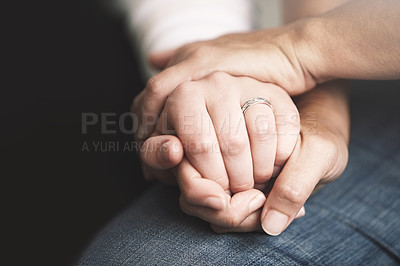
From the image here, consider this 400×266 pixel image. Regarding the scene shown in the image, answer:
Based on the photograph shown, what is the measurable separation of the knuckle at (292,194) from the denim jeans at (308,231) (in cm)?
9

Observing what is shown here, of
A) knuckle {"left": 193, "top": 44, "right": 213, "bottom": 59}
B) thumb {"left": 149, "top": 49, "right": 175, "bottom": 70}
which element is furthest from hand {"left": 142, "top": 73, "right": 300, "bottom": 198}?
thumb {"left": 149, "top": 49, "right": 175, "bottom": 70}

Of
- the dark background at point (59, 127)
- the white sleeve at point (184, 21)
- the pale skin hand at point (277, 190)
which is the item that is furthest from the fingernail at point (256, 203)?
the white sleeve at point (184, 21)

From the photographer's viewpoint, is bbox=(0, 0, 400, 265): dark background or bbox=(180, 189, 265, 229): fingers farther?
bbox=(0, 0, 400, 265): dark background

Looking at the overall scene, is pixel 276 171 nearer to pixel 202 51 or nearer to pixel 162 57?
pixel 202 51

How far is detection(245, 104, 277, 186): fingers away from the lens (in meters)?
0.57

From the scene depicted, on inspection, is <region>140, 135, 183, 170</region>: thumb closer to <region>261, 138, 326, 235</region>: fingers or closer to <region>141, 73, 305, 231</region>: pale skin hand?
<region>141, 73, 305, 231</region>: pale skin hand

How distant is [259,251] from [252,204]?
8cm

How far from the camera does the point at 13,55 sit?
1.11 meters

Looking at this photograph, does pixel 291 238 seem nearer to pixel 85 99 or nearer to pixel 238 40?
pixel 238 40

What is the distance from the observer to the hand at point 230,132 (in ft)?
1.85

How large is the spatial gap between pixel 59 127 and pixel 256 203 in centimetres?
73

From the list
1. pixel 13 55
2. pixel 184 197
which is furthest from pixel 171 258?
pixel 13 55

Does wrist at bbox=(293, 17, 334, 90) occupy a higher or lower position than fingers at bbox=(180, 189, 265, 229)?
higher

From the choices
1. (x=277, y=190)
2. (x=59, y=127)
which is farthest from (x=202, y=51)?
(x=59, y=127)
